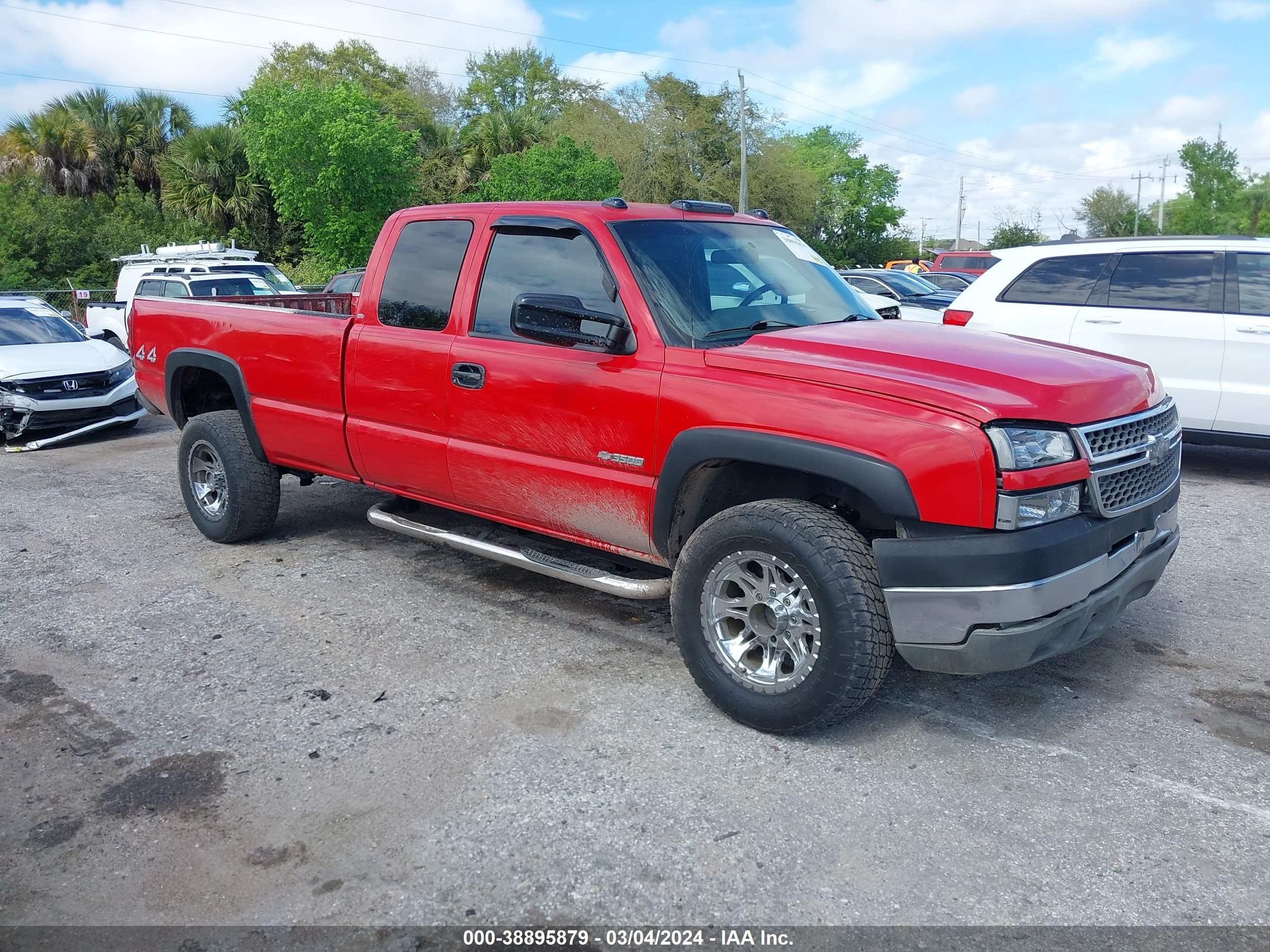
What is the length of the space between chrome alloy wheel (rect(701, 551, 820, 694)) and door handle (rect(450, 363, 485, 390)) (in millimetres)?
1495

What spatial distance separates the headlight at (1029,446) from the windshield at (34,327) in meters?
11.0

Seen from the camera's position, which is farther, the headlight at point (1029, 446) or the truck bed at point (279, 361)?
the truck bed at point (279, 361)

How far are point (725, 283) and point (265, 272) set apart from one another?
14546 mm

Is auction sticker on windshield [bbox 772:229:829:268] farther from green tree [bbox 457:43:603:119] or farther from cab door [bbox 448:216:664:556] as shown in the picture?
green tree [bbox 457:43:603:119]

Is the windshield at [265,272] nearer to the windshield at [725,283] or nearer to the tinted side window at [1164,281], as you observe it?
the tinted side window at [1164,281]

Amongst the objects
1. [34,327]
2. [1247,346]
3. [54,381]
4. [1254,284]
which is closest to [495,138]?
[34,327]

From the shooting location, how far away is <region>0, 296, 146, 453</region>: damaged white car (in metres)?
10.3

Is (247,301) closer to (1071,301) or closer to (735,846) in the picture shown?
(735,846)

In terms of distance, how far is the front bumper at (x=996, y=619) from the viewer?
3.28 meters

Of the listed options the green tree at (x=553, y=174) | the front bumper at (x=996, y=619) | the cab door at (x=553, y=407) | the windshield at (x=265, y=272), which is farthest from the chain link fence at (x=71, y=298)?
the front bumper at (x=996, y=619)

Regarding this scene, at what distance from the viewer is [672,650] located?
181 inches

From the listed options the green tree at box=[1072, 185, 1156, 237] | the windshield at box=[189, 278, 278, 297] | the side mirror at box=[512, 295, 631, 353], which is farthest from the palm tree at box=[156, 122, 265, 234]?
the green tree at box=[1072, 185, 1156, 237]

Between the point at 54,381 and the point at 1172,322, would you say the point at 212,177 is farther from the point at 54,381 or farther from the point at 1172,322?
the point at 1172,322

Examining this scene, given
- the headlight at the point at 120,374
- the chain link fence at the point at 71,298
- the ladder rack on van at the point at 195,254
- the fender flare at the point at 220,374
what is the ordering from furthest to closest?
the chain link fence at the point at 71,298 → the ladder rack on van at the point at 195,254 → the headlight at the point at 120,374 → the fender flare at the point at 220,374
